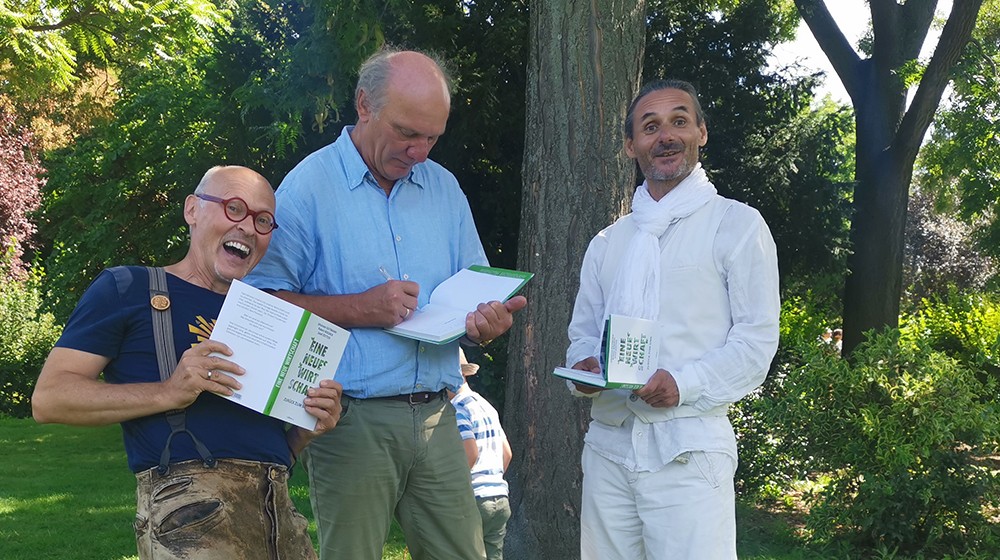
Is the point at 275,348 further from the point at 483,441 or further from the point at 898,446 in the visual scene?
the point at 898,446

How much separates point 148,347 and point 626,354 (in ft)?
4.56

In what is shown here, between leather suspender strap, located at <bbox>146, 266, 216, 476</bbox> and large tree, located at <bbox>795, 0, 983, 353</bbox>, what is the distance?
9.08m

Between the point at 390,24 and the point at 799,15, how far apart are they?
6.23m

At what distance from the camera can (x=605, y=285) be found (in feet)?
11.0

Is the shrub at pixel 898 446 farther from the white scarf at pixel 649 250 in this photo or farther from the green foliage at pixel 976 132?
the green foliage at pixel 976 132

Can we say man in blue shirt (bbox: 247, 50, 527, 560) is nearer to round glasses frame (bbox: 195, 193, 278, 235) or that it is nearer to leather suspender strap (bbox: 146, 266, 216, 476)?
round glasses frame (bbox: 195, 193, 278, 235)

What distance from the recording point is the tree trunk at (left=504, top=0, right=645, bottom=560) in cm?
515

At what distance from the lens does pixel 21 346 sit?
15914 mm

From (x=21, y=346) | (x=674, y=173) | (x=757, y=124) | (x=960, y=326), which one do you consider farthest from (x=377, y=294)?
(x=21, y=346)

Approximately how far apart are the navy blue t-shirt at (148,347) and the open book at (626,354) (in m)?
1.02

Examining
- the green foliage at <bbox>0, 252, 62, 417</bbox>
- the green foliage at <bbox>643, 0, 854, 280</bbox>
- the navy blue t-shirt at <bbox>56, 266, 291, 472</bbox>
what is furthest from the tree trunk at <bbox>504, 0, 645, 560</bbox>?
the green foliage at <bbox>0, 252, 62, 417</bbox>

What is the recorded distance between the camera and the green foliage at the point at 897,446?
248 inches

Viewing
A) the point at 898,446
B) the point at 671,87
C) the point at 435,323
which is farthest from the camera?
the point at 898,446

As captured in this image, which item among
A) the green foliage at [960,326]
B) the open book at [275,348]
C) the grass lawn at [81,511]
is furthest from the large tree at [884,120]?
the open book at [275,348]
